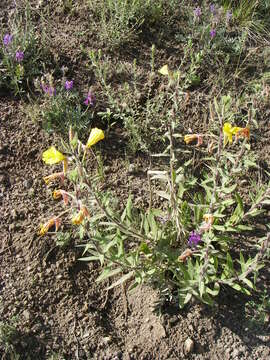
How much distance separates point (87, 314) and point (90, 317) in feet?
0.10

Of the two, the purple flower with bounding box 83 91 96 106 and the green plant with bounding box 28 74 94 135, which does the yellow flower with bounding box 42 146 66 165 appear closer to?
the green plant with bounding box 28 74 94 135

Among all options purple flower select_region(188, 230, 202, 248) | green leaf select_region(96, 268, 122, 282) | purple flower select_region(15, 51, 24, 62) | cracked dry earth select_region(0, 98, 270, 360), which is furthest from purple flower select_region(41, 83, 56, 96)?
purple flower select_region(188, 230, 202, 248)

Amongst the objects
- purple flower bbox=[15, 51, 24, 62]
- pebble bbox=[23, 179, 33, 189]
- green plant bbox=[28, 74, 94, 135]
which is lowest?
pebble bbox=[23, 179, 33, 189]

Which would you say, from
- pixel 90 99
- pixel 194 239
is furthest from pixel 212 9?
pixel 194 239

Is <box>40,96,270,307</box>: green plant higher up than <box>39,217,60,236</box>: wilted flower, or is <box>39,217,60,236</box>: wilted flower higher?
<box>39,217,60,236</box>: wilted flower

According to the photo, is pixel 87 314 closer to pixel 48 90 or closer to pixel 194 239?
pixel 194 239

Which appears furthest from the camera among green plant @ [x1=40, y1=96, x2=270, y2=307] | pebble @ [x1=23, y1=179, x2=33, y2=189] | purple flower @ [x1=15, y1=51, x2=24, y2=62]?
purple flower @ [x1=15, y1=51, x2=24, y2=62]

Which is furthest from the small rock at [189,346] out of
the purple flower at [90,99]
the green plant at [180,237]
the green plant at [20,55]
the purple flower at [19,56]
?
the purple flower at [19,56]

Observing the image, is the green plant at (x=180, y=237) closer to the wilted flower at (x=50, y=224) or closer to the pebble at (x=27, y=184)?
the wilted flower at (x=50, y=224)

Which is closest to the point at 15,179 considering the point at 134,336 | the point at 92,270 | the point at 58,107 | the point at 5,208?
the point at 5,208

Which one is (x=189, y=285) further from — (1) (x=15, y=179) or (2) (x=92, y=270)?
(1) (x=15, y=179)

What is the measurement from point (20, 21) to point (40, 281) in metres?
2.48

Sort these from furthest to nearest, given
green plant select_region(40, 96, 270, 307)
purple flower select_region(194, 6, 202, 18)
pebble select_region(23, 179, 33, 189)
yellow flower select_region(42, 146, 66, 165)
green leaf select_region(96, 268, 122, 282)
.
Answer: purple flower select_region(194, 6, 202, 18) → pebble select_region(23, 179, 33, 189) → green leaf select_region(96, 268, 122, 282) → green plant select_region(40, 96, 270, 307) → yellow flower select_region(42, 146, 66, 165)

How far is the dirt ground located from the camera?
284 cm
